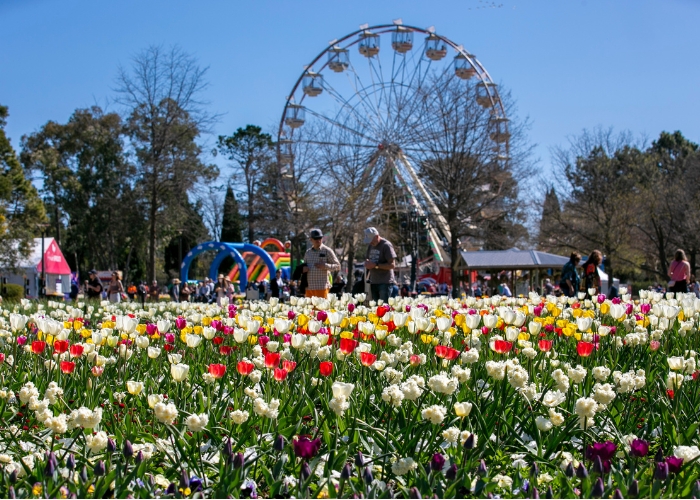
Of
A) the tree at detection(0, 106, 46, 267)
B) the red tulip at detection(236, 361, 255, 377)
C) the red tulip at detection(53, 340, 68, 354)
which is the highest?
the tree at detection(0, 106, 46, 267)

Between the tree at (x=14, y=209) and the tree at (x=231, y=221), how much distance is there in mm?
19885

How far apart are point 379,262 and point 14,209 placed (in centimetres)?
2994

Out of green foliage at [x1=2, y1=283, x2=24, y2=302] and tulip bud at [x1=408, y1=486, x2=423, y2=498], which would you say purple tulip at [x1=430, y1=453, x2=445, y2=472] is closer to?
tulip bud at [x1=408, y1=486, x2=423, y2=498]

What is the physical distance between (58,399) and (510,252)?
25.7 metres

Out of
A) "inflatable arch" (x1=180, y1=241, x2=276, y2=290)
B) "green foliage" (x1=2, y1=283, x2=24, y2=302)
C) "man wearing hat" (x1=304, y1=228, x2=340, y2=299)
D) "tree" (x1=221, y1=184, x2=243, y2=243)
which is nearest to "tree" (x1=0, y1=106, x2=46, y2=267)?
"green foliage" (x1=2, y1=283, x2=24, y2=302)

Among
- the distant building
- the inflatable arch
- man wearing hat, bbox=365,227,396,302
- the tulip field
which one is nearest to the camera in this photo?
the tulip field

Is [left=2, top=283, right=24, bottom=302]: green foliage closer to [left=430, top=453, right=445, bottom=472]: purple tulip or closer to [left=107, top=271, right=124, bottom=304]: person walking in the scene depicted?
[left=107, top=271, right=124, bottom=304]: person walking

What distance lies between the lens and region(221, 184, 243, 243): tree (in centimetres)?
5540

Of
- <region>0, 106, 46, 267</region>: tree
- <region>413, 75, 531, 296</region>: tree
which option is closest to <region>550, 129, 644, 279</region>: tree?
<region>413, 75, 531, 296</region>: tree

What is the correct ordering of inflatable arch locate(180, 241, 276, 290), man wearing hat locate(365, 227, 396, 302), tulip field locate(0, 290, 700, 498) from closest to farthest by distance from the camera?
tulip field locate(0, 290, 700, 498), man wearing hat locate(365, 227, 396, 302), inflatable arch locate(180, 241, 276, 290)

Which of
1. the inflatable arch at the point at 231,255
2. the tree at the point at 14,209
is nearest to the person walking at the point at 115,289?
the inflatable arch at the point at 231,255

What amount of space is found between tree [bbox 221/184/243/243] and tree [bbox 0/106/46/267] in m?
19.9

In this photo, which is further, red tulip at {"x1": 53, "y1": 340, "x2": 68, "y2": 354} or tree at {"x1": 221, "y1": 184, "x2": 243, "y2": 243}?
tree at {"x1": 221, "y1": 184, "x2": 243, "y2": 243}

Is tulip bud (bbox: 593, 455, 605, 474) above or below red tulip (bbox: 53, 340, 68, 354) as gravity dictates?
below
